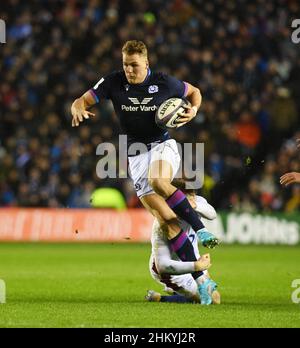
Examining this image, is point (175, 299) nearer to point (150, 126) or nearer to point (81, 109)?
point (150, 126)

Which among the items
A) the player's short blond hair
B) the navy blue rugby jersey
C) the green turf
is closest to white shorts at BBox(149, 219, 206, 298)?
the green turf

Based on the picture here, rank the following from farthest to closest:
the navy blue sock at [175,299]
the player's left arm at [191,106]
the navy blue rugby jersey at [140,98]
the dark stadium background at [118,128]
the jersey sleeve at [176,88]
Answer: the dark stadium background at [118,128]
the jersey sleeve at [176,88]
the navy blue rugby jersey at [140,98]
the navy blue sock at [175,299]
the player's left arm at [191,106]

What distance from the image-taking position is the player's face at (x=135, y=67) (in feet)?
31.3

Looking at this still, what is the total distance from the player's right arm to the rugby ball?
0.71m

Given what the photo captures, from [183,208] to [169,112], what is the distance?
3.19ft

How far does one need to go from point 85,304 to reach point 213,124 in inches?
452

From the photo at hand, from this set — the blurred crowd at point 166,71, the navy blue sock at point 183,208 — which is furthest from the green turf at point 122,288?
A: the blurred crowd at point 166,71

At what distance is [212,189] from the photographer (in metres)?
20.0

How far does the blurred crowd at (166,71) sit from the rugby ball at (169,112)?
9546 millimetres

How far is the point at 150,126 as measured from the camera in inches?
387

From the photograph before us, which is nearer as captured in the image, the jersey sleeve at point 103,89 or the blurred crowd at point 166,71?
the jersey sleeve at point 103,89

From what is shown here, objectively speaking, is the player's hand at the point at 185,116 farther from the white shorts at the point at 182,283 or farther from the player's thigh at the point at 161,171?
the white shorts at the point at 182,283

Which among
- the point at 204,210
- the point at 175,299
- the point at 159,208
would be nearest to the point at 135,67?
the point at 159,208

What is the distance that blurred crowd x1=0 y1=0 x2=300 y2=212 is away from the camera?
20.0 metres
